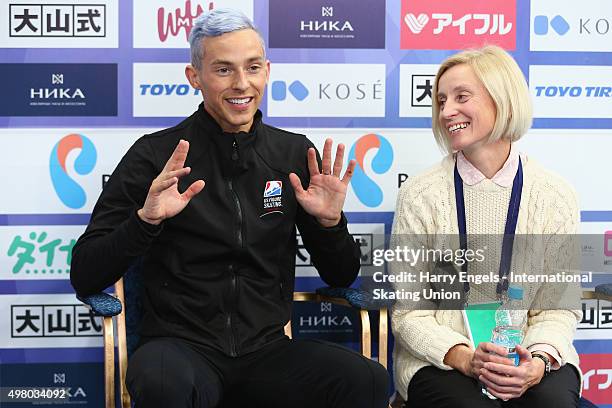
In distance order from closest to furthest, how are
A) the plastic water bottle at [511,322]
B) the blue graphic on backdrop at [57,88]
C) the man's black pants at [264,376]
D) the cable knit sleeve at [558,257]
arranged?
the man's black pants at [264,376] → the plastic water bottle at [511,322] → the cable knit sleeve at [558,257] → the blue graphic on backdrop at [57,88]

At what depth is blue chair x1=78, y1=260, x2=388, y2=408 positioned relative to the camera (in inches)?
93.7

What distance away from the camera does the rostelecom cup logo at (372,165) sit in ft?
10.3

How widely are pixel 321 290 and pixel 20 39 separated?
152 centimetres

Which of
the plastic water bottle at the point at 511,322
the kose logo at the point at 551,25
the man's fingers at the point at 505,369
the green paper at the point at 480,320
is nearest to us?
the man's fingers at the point at 505,369

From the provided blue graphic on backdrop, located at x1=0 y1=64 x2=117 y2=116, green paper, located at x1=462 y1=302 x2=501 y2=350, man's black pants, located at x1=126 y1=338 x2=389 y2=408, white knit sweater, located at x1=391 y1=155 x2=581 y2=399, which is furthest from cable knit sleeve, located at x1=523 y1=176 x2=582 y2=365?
blue graphic on backdrop, located at x1=0 y1=64 x2=117 y2=116

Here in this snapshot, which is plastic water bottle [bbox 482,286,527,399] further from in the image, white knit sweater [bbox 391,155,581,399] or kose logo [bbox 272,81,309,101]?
kose logo [bbox 272,81,309,101]

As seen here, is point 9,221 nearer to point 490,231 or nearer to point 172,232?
point 172,232

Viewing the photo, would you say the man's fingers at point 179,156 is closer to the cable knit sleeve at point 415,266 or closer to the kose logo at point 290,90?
the cable knit sleeve at point 415,266

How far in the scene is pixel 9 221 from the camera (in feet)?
10.1

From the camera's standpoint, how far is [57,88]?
120 inches

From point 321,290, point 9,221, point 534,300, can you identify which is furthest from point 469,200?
point 9,221

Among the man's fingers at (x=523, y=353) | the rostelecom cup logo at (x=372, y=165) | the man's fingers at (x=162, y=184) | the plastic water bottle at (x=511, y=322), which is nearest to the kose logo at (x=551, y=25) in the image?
the rostelecom cup logo at (x=372, y=165)

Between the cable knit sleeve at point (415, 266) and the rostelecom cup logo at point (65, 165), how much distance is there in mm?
1265

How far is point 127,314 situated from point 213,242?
439 mm
